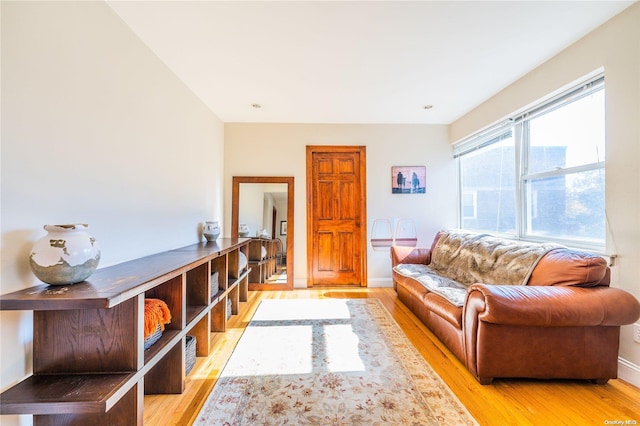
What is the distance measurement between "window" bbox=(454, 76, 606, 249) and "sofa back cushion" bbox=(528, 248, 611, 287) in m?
0.42

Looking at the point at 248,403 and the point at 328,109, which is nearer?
the point at 248,403

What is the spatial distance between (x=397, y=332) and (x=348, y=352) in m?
Result: 0.63

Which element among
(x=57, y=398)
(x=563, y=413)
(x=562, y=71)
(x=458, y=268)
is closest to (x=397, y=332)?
(x=458, y=268)

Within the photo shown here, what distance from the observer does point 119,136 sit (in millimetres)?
1787

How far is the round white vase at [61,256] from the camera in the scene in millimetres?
1125

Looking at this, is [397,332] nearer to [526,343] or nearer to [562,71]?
[526,343]

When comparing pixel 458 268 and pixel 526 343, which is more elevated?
pixel 458 268

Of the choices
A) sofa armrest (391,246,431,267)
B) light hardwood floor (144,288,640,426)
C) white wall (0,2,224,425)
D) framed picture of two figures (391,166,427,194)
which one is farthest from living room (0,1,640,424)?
sofa armrest (391,246,431,267)

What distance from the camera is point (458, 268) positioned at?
9.35 feet

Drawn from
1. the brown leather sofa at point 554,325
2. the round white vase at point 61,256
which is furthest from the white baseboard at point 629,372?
the round white vase at point 61,256

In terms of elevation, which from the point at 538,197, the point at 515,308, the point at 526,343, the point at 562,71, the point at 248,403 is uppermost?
the point at 562,71

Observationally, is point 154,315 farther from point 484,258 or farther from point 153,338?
point 484,258

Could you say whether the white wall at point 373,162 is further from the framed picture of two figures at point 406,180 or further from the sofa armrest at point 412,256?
the sofa armrest at point 412,256

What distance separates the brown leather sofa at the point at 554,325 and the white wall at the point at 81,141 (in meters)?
2.44
